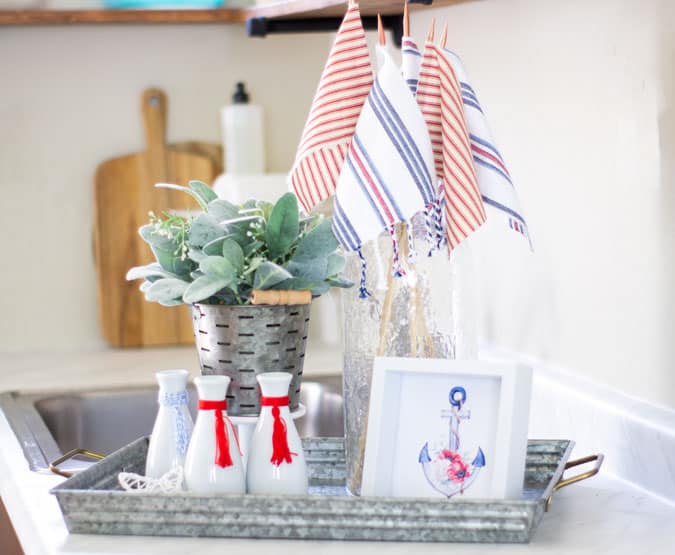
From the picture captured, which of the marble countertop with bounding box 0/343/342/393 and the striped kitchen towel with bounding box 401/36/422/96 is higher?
the striped kitchen towel with bounding box 401/36/422/96

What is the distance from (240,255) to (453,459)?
0.29 metres

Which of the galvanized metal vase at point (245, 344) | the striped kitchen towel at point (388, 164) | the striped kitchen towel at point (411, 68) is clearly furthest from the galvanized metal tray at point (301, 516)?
the striped kitchen towel at point (411, 68)

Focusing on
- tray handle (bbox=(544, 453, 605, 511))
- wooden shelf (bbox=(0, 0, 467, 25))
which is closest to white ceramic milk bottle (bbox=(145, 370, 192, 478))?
tray handle (bbox=(544, 453, 605, 511))

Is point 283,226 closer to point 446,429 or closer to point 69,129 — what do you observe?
point 446,429

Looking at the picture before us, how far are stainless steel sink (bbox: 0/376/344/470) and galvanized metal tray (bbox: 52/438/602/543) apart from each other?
766 mm

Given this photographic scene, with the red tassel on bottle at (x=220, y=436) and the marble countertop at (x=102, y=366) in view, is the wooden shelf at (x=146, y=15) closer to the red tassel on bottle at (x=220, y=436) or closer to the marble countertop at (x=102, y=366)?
the marble countertop at (x=102, y=366)

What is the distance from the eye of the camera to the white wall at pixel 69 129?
2219 mm

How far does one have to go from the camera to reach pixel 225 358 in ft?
3.81

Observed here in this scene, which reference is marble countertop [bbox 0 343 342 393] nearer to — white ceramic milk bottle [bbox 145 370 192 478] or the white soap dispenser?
the white soap dispenser

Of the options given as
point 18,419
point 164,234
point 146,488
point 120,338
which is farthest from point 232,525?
point 120,338

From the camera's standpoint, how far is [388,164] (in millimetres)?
1078

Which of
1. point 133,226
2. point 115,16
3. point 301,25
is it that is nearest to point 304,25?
point 301,25

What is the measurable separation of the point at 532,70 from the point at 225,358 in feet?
2.14

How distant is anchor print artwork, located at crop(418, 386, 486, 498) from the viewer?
1043mm
